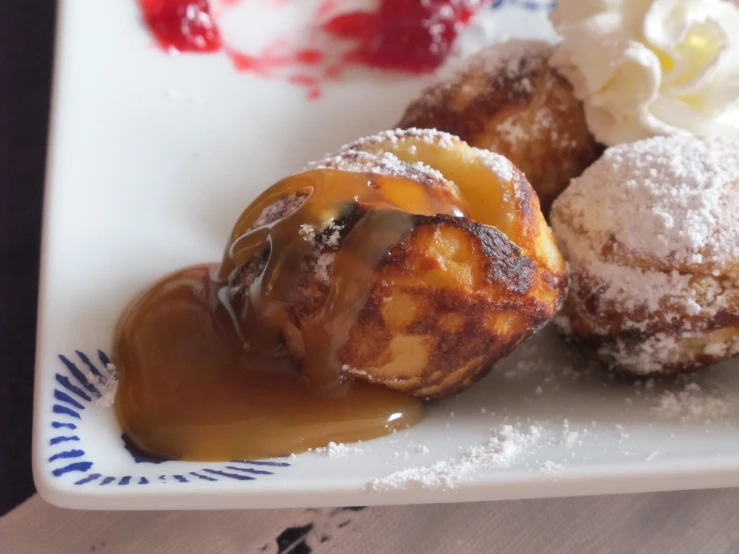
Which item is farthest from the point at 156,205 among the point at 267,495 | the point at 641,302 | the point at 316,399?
the point at 641,302

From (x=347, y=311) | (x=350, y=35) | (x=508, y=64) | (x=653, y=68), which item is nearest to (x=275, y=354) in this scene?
(x=347, y=311)

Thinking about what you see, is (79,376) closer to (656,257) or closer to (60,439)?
(60,439)

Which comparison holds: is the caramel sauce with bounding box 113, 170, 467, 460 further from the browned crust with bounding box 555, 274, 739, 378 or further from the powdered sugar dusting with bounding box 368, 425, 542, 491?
the browned crust with bounding box 555, 274, 739, 378

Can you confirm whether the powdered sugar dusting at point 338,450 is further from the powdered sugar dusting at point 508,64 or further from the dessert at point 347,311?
the powdered sugar dusting at point 508,64

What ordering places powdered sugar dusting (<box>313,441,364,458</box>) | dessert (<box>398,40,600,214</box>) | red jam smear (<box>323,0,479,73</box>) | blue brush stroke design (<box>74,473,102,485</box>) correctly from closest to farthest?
blue brush stroke design (<box>74,473,102,485</box>) → powdered sugar dusting (<box>313,441,364,458</box>) → dessert (<box>398,40,600,214</box>) → red jam smear (<box>323,0,479,73</box>)

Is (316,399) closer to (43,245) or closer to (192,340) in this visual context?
(192,340)

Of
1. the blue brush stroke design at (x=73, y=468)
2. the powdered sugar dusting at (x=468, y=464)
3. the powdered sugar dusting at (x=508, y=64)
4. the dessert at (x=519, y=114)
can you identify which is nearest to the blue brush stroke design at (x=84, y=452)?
the blue brush stroke design at (x=73, y=468)

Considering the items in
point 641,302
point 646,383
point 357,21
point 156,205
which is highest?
point 357,21

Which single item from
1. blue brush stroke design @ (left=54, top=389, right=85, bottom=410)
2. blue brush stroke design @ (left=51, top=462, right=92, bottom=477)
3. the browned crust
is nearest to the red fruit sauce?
the browned crust
